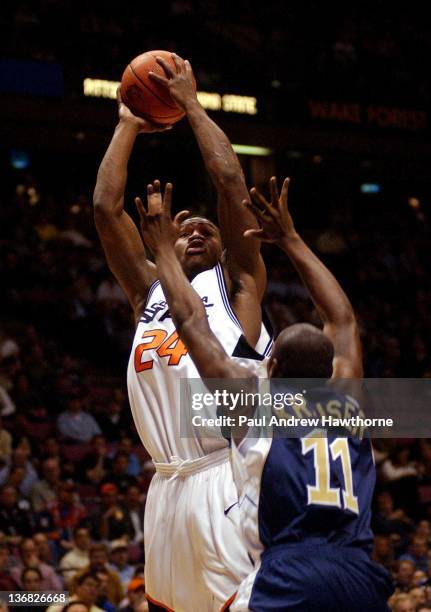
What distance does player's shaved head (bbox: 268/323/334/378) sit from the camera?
3480 mm

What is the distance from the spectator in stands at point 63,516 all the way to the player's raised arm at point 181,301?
6.43m

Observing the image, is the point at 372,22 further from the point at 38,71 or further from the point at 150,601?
the point at 150,601

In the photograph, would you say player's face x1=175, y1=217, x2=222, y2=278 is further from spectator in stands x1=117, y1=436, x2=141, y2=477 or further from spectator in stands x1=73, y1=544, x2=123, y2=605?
spectator in stands x1=117, y1=436, x2=141, y2=477

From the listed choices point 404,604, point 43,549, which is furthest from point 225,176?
point 43,549

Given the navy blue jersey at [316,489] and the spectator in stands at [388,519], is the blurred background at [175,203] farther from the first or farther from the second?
the navy blue jersey at [316,489]

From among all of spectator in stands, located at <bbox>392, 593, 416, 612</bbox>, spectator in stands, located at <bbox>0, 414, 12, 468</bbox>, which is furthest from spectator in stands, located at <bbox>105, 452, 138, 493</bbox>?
spectator in stands, located at <bbox>392, 593, 416, 612</bbox>

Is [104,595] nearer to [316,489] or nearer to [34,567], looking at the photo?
[34,567]

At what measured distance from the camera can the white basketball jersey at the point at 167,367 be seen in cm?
476

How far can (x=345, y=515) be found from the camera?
345cm

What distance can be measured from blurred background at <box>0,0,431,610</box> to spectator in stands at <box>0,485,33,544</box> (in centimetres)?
2

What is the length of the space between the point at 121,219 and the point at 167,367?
0.84m

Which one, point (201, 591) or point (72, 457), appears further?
point (72, 457)

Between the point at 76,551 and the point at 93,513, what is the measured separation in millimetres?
Result: 924

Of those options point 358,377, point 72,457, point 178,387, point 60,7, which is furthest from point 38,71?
point 358,377
